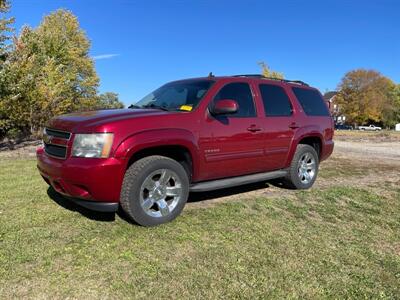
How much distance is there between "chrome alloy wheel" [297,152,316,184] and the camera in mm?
6696

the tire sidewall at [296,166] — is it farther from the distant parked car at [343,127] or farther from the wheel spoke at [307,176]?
the distant parked car at [343,127]

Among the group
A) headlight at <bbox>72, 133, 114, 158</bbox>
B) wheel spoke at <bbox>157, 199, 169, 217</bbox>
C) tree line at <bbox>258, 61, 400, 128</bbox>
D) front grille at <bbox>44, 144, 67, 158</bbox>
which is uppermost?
tree line at <bbox>258, 61, 400, 128</bbox>

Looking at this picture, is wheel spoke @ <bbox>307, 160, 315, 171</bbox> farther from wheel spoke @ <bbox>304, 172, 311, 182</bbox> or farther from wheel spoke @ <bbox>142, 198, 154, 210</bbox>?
wheel spoke @ <bbox>142, 198, 154, 210</bbox>

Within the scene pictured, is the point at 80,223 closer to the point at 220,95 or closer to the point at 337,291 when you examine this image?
the point at 220,95

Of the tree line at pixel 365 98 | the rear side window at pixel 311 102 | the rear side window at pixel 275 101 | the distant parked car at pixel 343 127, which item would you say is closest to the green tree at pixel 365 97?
the tree line at pixel 365 98

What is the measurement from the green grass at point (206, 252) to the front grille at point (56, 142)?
31.9 inches

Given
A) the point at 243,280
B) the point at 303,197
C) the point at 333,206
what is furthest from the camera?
the point at 303,197

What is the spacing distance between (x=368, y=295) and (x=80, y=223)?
311 centimetres

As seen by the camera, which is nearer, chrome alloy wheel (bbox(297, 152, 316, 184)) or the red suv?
the red suv

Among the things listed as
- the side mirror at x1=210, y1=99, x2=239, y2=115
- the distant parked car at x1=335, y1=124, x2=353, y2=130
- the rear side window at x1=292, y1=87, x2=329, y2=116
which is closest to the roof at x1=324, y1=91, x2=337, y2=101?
the distant parked car at x1=335, y1=124, x2=353, y2=130

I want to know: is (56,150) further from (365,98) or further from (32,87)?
(365,98)

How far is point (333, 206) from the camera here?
5.70 metres

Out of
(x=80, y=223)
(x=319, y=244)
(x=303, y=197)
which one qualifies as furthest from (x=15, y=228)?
(x=303, y=197)

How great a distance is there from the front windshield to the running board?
1.02 metres
